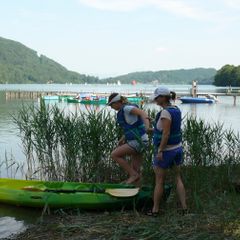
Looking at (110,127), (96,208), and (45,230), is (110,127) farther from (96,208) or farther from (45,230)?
(45,230)

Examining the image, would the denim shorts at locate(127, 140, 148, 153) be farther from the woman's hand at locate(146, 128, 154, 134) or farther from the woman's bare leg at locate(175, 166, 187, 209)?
the woman's bare leg at locate(175, 166, 187, 209)

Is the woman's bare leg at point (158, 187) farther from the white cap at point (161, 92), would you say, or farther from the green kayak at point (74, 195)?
the white cap at point (161, 92)

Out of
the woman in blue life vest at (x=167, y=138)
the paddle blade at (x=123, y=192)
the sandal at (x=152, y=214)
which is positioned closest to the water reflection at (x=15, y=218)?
the paddle blade at (x=123, y=192)

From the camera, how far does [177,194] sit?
21.3ft

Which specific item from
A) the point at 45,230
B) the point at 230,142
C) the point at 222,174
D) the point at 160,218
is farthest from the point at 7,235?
the point at 230,142

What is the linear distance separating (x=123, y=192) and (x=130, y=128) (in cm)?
103

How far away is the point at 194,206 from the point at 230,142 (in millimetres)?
3590

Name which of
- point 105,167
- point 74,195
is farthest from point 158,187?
point 105,167

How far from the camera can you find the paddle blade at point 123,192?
7066mm

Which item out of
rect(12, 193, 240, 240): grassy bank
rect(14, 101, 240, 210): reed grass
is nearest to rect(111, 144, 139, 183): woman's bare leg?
rect(12, 193, 240, 240): grassy bank

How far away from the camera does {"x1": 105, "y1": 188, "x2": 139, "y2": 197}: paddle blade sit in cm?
707

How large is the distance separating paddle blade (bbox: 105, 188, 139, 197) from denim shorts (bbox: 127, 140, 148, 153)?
0.67 m

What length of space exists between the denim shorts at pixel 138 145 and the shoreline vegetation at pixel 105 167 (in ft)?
0.42

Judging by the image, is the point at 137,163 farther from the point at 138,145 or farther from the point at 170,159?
the point at 170,159
